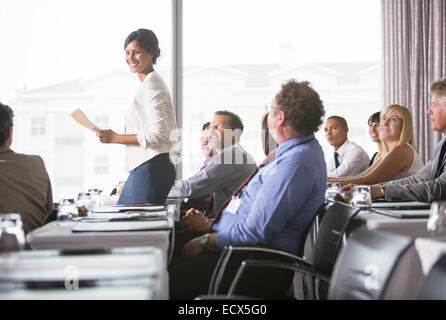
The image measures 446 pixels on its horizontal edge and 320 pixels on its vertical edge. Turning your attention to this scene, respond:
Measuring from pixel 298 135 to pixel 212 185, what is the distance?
126cm

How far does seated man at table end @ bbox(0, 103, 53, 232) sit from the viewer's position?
2500 millimetres

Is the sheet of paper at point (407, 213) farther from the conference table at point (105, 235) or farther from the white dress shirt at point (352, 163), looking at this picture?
the white dress shirt at point (352, 163)

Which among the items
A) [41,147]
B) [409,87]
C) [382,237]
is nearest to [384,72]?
[409,87]

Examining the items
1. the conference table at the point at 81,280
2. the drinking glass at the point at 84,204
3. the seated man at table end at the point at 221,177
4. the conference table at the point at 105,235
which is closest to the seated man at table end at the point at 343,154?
the seated man at table end at the point at 221,177

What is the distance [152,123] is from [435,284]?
2057 millimetres

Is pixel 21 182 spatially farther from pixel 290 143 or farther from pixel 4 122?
pixel 290 143

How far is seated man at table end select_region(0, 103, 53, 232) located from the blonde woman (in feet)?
7.79

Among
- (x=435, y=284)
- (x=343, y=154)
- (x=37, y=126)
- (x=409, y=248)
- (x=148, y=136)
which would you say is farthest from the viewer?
(x=37, y=126)

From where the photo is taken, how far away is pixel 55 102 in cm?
653

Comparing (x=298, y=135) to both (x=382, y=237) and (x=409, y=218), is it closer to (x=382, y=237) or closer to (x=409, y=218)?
(x=409, y=218)

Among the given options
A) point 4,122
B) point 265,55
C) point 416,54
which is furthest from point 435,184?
point 265,55

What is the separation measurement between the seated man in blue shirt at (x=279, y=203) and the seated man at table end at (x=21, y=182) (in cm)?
67

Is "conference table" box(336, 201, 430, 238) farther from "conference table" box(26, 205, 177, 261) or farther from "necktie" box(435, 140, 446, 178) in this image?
"conference table" box(26, 205, 177, 261)

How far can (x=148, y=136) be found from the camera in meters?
3.00
